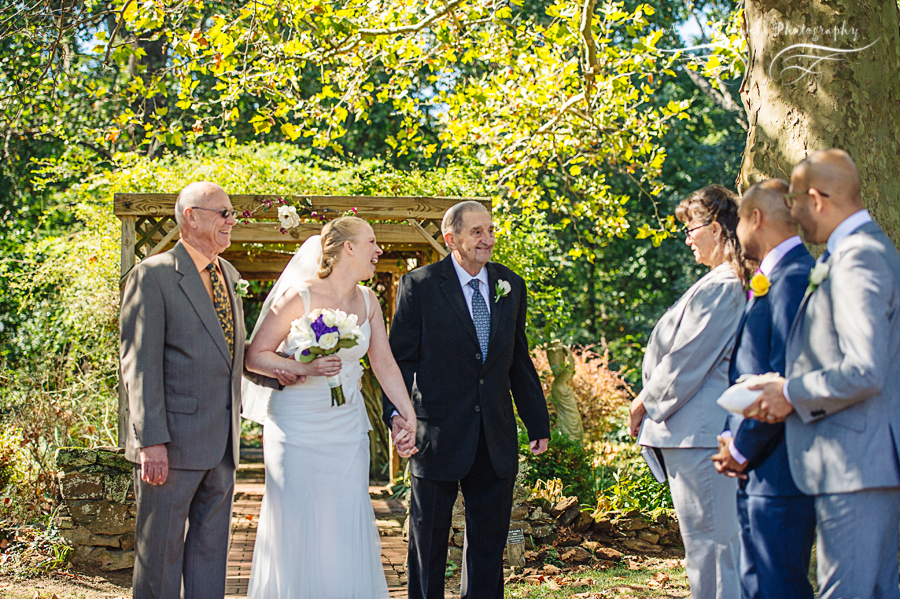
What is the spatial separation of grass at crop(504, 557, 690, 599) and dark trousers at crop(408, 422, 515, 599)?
1.27 meters

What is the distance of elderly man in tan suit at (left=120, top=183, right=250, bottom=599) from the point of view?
325 centimetres

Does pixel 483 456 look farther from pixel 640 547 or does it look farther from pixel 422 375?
pixel 640 547

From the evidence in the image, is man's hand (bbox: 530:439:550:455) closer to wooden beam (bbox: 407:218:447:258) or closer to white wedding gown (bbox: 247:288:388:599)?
white wedding gown (bbox: 247:288:388:599)

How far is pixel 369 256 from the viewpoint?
12.5ft

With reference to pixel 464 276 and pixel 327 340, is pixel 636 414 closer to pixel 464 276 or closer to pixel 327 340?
pixel 464 276

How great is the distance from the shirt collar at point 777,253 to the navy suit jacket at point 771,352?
2cm

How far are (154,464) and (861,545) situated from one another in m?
2.58

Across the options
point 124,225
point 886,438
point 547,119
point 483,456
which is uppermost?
point 547,119

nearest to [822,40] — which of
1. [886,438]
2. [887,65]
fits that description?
[887,65]

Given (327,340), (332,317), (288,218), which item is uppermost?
(288,218)

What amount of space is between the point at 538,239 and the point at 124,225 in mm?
5232

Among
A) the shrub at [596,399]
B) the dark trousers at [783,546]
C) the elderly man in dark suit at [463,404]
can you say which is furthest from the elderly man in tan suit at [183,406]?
the shrub at [596,399]

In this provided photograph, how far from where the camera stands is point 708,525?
3.15 metres

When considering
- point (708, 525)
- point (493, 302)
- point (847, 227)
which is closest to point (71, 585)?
point (493, 302)
